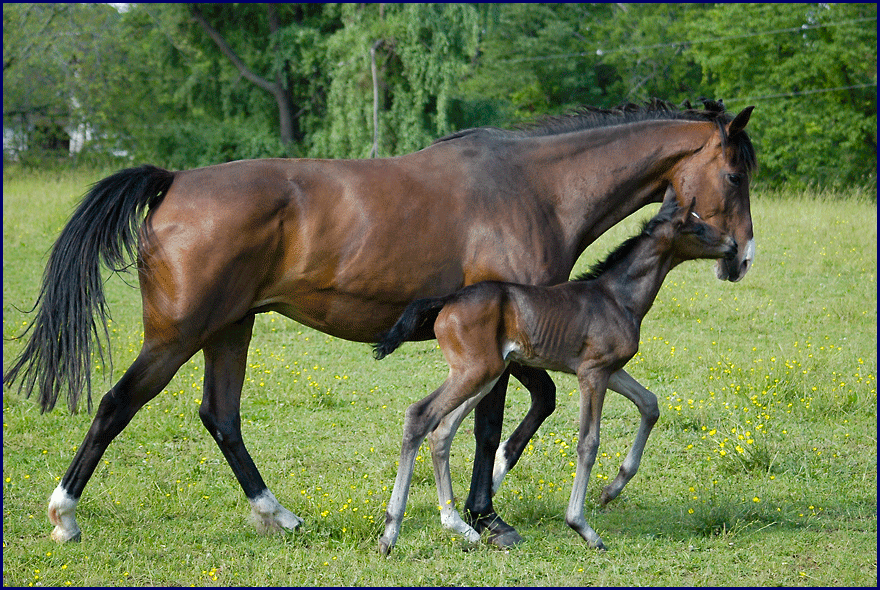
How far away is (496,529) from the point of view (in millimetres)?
4469

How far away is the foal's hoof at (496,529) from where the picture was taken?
439 cm

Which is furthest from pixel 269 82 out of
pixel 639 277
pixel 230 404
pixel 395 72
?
pixel 639 277

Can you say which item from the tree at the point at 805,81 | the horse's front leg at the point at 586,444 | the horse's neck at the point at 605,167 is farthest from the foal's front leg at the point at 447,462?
the tree at the point at 805,81

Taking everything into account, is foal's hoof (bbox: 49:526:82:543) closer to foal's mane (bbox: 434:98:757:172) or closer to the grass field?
the grass field

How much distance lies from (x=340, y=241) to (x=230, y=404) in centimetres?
123

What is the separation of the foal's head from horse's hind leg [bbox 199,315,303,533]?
2.29 m

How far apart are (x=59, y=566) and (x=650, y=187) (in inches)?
146

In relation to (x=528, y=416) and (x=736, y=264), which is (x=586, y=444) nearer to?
(x=528, y=416)

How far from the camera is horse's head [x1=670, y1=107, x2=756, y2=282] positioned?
183 inches

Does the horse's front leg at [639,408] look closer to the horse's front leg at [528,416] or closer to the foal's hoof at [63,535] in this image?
the horse's front leg at [528,416]

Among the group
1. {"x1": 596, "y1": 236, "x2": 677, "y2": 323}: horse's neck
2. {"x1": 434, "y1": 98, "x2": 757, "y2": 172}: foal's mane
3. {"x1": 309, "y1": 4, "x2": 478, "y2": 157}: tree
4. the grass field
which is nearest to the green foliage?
{"x1": 309, "y1": 4, "x2": 478, "y2": 157}: tree

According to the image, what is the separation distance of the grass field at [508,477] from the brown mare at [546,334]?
1.31ft

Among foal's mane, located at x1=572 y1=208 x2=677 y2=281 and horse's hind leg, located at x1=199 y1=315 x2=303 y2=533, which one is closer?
foal's mane, located at x1=572 y1=208 x2=677 y2=281

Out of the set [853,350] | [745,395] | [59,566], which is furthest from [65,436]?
[853,350]
